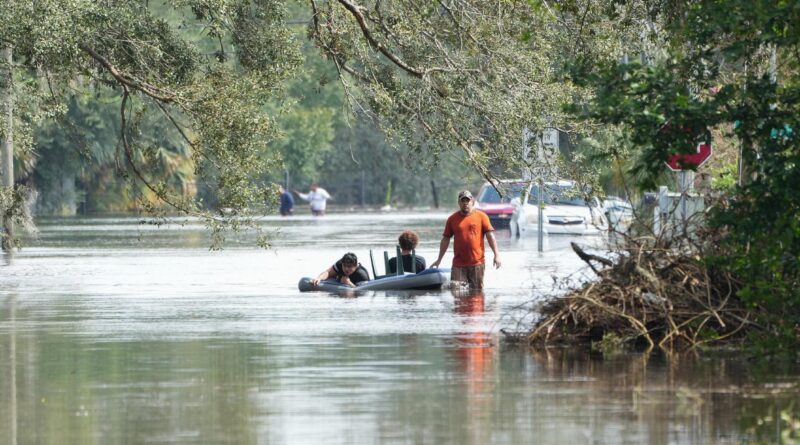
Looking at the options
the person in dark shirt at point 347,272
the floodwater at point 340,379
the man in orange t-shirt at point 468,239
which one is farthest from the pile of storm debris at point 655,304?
the person in dark shirt at point 347,272

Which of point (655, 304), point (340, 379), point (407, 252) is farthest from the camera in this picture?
point (407, 252)

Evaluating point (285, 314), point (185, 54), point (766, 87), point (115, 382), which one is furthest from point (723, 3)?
point (185, 54)

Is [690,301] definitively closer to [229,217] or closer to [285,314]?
[285,314]

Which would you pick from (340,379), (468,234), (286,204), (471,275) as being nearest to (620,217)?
(340,379)

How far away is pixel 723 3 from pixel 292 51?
15.7m

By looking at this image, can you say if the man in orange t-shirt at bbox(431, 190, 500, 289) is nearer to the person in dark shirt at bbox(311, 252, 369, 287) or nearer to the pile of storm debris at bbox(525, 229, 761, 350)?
the person in dark shirt at bbox(311, 252, 369, 287)

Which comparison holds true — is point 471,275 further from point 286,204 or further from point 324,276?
point 286,204

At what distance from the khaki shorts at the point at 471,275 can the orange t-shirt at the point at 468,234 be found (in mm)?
67

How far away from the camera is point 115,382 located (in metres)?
13.1

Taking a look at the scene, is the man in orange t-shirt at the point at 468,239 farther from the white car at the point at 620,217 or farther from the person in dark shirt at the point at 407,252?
the white car at the point at 620,217

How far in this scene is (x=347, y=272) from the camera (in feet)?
83.0

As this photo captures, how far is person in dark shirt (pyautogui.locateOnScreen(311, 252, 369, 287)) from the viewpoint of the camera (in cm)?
2512

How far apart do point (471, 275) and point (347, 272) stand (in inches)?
79.1

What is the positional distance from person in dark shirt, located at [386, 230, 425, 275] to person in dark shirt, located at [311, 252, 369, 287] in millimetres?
543
